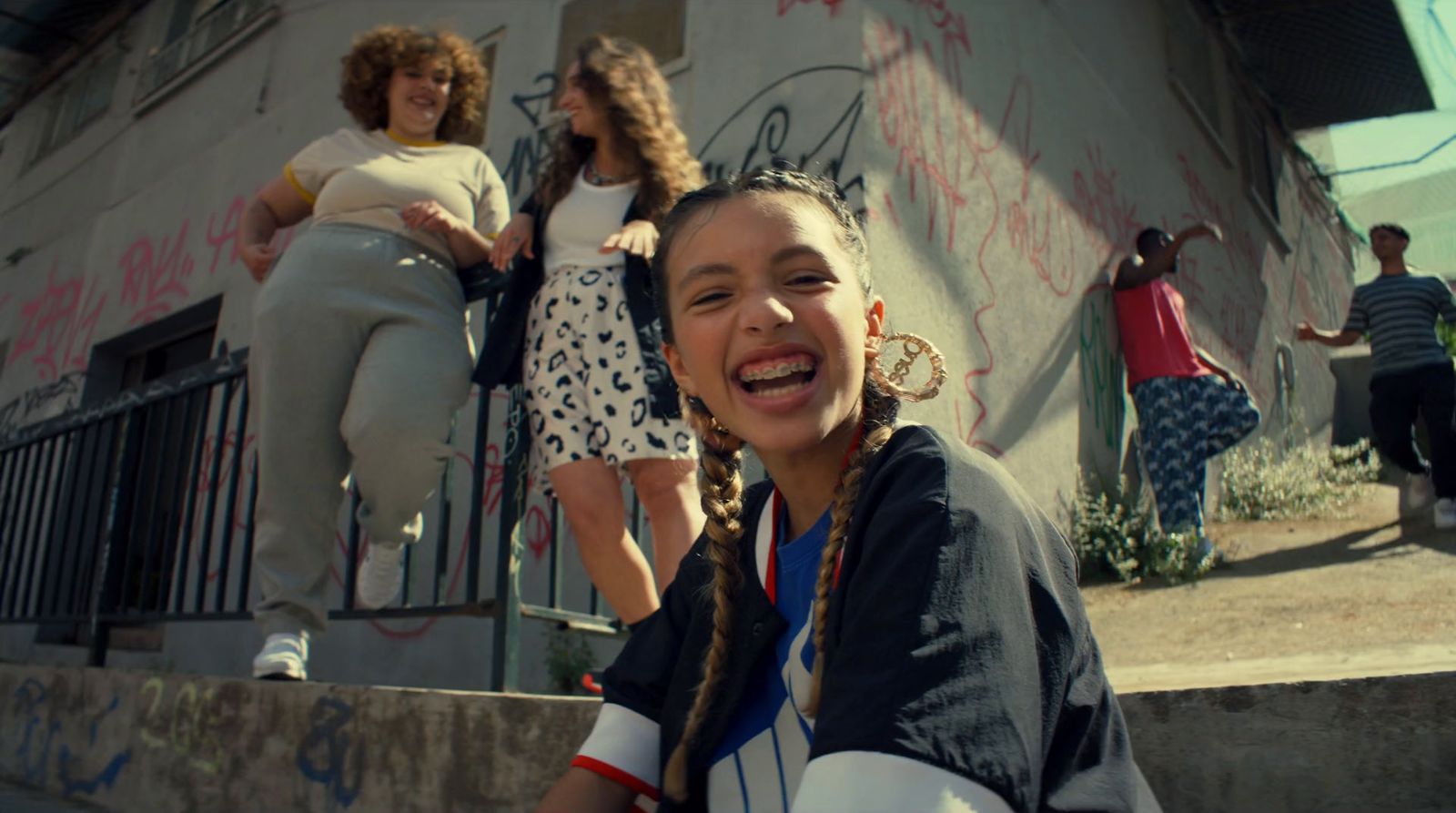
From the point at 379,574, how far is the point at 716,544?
1761mm

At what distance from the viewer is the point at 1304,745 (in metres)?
1.41

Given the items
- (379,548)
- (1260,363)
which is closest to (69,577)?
(379,548)

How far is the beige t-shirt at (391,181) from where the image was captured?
2832 millimetres

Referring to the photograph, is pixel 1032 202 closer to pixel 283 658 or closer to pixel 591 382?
pixel 591 382

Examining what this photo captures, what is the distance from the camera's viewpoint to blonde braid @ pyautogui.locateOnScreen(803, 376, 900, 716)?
43.9 inches

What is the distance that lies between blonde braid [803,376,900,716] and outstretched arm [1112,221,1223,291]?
5.31 metres

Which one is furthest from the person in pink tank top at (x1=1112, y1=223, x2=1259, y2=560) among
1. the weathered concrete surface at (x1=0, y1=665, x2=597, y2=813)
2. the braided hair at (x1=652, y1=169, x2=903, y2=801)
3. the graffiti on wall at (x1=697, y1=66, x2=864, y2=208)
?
the braided hair at (x1=652, y1=169, x2=903, y2=801)

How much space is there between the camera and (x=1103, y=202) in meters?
6.42

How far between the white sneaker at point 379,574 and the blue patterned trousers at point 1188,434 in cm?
395

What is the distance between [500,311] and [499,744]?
3.72ft

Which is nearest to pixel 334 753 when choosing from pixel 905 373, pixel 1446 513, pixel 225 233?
pixel 905 373

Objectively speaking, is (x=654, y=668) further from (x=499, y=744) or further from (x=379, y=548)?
(x=379, y=548)

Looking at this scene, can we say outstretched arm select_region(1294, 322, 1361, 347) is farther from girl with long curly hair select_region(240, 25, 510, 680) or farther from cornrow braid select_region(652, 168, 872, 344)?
cornrow braid select_region(652, 168, 872, 344)

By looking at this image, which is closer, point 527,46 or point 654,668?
point 654,668
